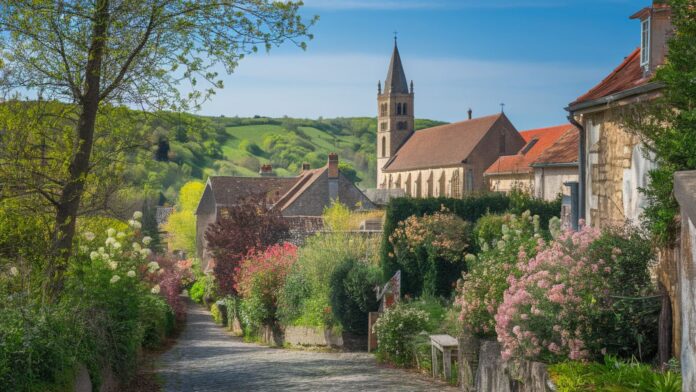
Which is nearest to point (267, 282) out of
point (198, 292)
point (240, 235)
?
point (240, 235)

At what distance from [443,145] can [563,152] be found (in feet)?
146

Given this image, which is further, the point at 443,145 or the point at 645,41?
the point at 443,145

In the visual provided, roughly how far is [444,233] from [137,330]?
11.5m

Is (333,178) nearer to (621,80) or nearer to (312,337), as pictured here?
(312,337)

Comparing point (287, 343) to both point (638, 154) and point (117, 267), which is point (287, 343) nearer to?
point (117, 267)

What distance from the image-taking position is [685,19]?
802 centimetres

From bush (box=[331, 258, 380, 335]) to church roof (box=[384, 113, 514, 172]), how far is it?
4731 cm

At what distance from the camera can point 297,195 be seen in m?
50.8

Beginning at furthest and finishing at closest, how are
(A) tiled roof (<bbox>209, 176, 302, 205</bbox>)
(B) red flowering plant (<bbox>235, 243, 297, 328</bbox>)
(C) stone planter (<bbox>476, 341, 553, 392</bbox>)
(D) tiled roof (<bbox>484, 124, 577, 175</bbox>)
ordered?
1. (A) tiled roof (<bbox>209, 176, 302, 205</bbox>)
2. (D) tiled roof (<bbox>484, 124, 577, 175</bbox>)
3. (B) red flowering plant (<bbox>235, 243, 297, 328</bbox>)
4. (C) stone planter (<bbox>476, 341, 553, 392</bbox>)

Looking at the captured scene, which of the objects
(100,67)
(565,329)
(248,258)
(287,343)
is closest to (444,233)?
(287,343)

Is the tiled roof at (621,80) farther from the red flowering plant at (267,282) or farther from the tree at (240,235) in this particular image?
the tree at (240,235)

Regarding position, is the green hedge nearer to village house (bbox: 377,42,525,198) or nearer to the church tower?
village house (bbox: 377,42,525,198)

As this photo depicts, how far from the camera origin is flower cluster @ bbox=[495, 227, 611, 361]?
28.1 ft

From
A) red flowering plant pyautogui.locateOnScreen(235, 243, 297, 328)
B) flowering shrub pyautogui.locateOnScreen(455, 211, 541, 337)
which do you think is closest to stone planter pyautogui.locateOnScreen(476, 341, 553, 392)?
flowering shrub pyautogui.locateOnScreen(455, 211, 541, 337)
